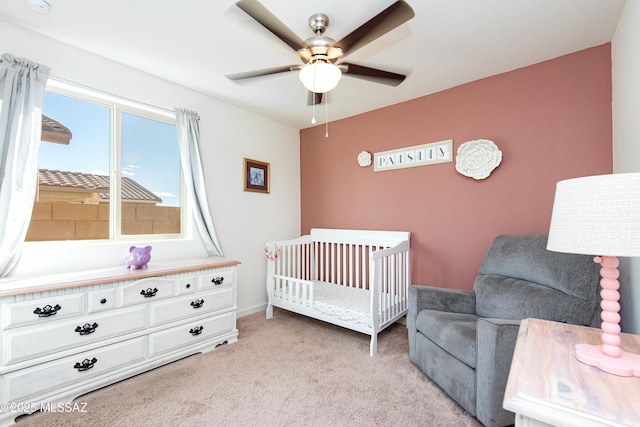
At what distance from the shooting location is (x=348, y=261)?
350 cm

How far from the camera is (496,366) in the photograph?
4.83ft

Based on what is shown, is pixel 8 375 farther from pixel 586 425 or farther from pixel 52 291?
pixel 586 425

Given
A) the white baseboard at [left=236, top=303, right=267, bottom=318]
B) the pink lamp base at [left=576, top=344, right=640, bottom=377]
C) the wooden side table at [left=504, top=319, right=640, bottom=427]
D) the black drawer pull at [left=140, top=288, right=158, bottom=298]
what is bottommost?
the white baseboard at [left=236, top=303, right=267, bottom=318]

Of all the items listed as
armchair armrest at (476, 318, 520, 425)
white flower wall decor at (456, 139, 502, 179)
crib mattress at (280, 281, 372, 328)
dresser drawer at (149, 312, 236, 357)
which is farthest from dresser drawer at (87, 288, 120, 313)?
white flower wall decor at (456, 139, 502, 179)

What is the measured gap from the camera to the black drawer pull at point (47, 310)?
64.3 inches

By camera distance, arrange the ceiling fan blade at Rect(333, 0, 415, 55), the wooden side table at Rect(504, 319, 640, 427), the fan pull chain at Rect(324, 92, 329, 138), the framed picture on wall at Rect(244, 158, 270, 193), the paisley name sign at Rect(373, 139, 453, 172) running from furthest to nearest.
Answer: the framed picture on wall at Rect(244, 158, 270, 193), the fan pull chain at Rect(324, 92, 329, 138), the paisley name sign at Rect(373, 139, 453, 172), the ceiling fan blade at Rect(333, 0, 415, 55), the wooden side table at Rect(504, 319, 640, 427)

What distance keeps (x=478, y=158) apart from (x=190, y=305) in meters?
2.83

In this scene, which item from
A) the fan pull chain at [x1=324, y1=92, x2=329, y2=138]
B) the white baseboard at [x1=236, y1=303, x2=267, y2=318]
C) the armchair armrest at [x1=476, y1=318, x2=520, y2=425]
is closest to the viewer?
the armchair armrest at [x1=476, y1=318, x2=520, y2=425]

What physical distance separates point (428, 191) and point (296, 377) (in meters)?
2.12

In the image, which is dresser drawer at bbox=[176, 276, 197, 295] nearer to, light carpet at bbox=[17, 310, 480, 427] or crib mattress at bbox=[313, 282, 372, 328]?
light carpet at bbox=[17, 310, 480, 427]

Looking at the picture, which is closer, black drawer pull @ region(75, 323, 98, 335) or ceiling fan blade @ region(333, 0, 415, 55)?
ceiling fan blade @ region(333, 0, 415, 55)

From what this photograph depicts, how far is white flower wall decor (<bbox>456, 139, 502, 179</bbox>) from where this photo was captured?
97.7 inches

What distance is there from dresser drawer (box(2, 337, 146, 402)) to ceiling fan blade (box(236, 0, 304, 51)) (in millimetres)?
2209

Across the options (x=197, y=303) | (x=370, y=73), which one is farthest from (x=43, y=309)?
(x=370, y=73)
